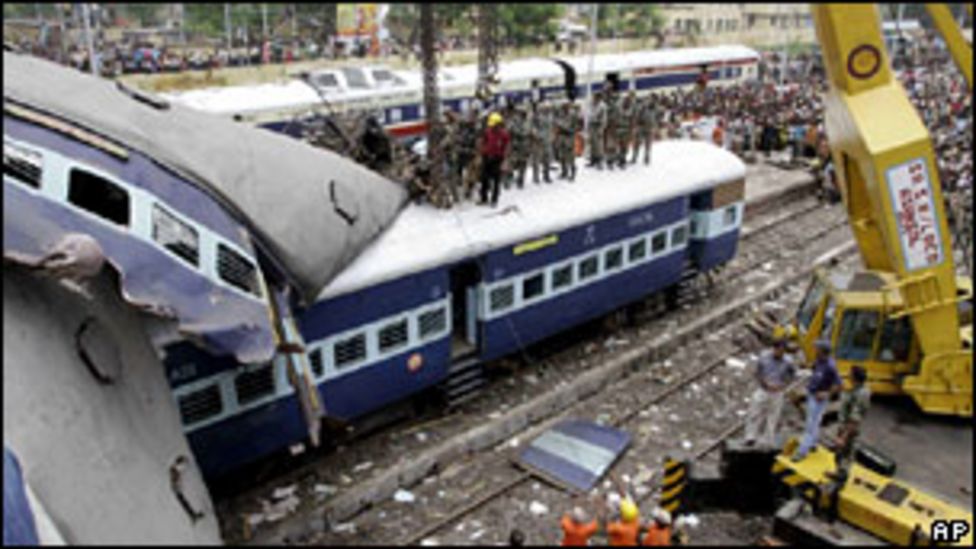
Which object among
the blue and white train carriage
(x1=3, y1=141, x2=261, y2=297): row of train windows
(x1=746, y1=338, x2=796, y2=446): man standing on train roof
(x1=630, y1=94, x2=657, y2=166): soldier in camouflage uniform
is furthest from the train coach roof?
(x1=746, y1=338, x2=796, y2=446): man standing on train roof

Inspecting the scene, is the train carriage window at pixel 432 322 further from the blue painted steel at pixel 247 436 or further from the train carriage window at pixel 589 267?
the train carriage window at pixel 589 267

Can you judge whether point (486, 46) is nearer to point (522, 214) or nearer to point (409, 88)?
point (522, 214)

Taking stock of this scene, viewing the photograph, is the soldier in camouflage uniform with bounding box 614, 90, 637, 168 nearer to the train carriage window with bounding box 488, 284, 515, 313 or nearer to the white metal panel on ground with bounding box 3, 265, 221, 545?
the train carriage window with bounding box 488, 284, 515, 313

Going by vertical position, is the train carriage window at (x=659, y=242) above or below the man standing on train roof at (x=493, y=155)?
below

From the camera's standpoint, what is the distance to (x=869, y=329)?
35.1ft

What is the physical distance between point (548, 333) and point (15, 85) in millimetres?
7827

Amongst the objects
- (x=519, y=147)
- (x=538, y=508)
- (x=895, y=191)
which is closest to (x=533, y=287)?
(x=519, y=147)

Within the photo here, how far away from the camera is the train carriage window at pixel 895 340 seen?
418 inches

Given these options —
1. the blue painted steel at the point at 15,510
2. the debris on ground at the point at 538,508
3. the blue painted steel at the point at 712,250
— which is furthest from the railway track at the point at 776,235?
the blue painted steel at the point at 15,510

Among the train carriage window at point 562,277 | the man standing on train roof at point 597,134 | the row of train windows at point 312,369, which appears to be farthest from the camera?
the man standing on train roof at point 597,134

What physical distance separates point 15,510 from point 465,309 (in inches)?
312

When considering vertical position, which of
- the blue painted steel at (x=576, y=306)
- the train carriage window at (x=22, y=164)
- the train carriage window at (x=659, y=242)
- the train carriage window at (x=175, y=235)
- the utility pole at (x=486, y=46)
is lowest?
the blue painted steel at (x=576, y=306)

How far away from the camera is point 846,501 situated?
8305mm

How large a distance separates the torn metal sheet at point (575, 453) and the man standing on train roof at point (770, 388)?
1750mm
